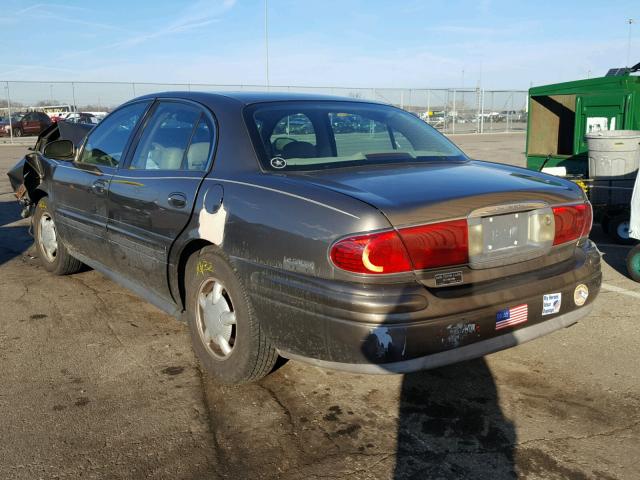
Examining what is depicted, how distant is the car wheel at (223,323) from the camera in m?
Result: 3.08

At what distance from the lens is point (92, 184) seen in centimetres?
450

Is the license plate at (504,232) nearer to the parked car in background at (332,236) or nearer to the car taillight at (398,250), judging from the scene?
the parked car in background at (332,236)

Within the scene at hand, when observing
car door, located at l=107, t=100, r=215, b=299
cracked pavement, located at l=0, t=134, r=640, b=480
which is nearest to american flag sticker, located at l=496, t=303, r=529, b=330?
cracked pavement, located at l=0, t=134, r=640, b=480

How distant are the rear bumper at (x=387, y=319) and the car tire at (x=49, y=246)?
315 centimetres

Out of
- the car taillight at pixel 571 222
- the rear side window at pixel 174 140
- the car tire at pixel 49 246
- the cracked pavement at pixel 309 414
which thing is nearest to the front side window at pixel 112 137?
the rear side window at pixel 174 140

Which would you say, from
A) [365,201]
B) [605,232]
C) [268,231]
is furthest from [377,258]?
[605,232]

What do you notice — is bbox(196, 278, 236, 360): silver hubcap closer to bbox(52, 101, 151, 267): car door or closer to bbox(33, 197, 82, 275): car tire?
bbox(52, 101, 151, 267): car door

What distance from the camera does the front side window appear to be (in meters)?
4.35

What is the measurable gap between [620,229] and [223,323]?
212 inches

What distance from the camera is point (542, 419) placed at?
3.00 metres

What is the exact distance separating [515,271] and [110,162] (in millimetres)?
2966

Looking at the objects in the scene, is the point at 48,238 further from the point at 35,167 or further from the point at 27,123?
the point at 27,123

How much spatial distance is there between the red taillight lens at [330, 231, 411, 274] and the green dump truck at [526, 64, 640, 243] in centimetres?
535

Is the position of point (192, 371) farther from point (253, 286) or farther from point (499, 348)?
point (499, 348)
